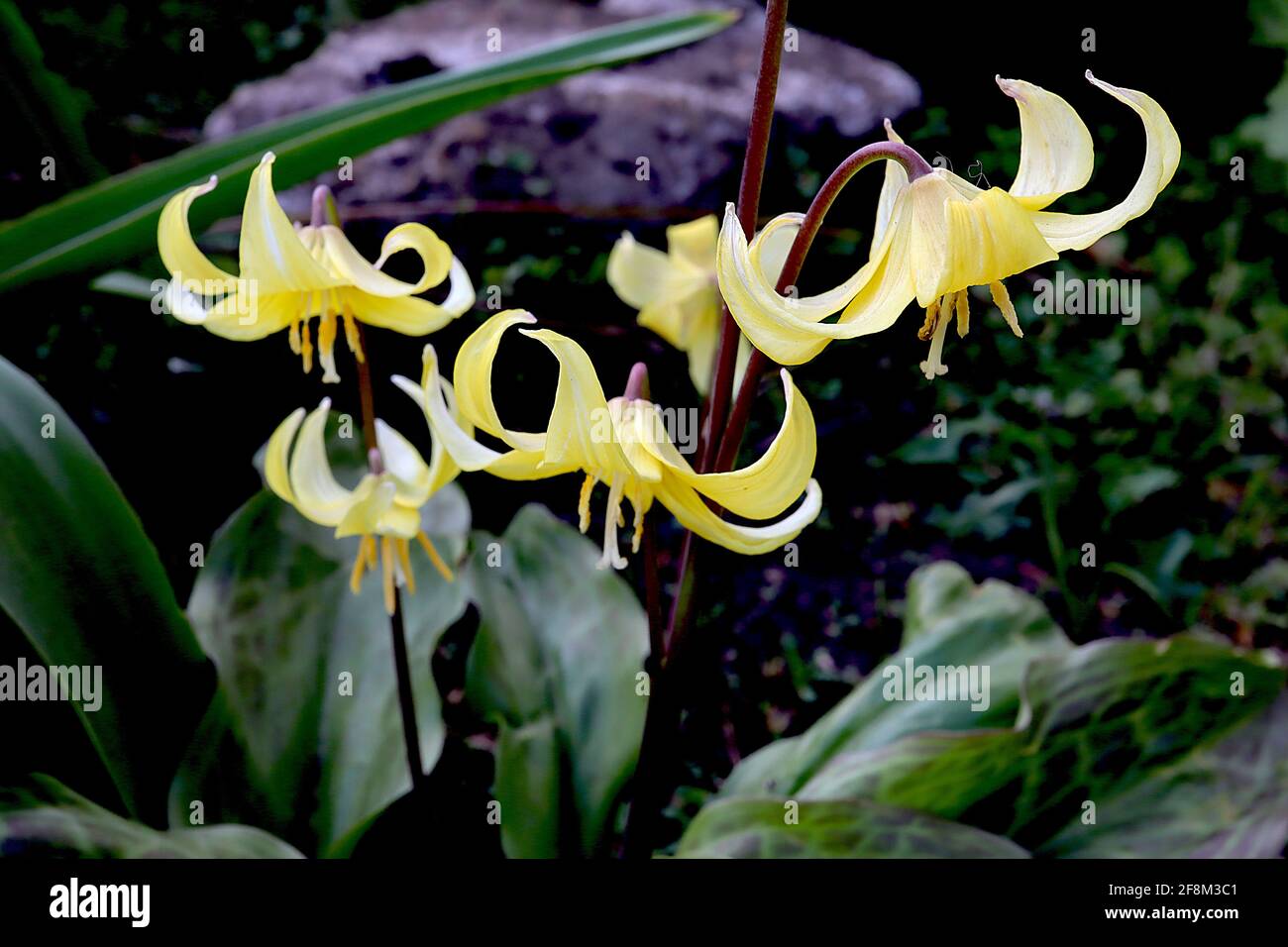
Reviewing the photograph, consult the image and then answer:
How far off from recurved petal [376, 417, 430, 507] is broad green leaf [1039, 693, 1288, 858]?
931mm

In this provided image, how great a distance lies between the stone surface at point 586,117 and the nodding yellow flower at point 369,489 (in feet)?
4.66

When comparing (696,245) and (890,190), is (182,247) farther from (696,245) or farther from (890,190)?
(696,245)

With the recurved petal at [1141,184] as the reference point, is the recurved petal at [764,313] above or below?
below

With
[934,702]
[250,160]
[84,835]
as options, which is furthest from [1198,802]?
[250,160]

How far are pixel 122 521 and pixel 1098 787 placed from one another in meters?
1.29

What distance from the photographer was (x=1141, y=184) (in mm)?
717

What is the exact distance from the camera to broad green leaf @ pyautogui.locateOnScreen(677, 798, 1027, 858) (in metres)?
1.10

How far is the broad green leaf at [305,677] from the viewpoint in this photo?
1.31 m

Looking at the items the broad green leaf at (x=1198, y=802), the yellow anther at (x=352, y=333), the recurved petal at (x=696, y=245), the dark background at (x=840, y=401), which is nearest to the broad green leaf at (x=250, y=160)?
the dark background at (x=840, y=401)

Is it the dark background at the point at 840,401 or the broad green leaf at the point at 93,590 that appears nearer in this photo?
the broad green leaf at the point at 93,590

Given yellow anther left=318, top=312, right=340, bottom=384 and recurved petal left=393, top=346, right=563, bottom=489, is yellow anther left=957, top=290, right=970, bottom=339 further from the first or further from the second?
yellow anther left=318, top=312, right=340, bottom=384

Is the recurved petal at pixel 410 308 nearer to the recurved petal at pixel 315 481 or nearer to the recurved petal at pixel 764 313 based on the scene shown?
the recurved petal at pixel 315 481

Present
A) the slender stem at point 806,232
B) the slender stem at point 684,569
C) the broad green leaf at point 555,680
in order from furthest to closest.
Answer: the broad green leaf at point 555,680 → the slender stem at point 684,569 → the slender stem at point 806,232
